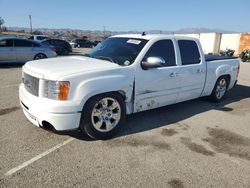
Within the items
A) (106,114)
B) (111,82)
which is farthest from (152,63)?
(106,114)

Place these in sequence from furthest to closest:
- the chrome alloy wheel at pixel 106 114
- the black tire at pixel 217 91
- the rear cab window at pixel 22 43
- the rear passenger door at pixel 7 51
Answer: the rear cab window at pixel 22 43 → the rear passenger door at pixel 7 51 → the black tire at pixel 217 91 → the chrome alloy wheel at pixel 106 114

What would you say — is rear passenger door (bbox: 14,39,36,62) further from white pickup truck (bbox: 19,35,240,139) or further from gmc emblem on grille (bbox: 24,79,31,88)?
gmc emblem on grille (bbox: 24,79,31,88)

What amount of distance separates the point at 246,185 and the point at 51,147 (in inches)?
112

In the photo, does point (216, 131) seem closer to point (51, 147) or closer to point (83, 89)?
point (83, 89)

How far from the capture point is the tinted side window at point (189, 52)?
18.7 feet

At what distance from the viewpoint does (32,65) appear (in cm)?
454

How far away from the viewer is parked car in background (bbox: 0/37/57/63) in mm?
12352

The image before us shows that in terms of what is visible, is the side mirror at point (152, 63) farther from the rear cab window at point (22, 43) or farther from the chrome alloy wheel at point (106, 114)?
the rear cab window at point (22, 43)

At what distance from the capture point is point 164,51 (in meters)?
5.32

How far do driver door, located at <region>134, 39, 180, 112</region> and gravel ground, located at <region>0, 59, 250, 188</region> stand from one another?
48 cm

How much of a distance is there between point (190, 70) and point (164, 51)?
0.87 metres

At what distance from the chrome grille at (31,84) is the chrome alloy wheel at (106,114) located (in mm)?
975

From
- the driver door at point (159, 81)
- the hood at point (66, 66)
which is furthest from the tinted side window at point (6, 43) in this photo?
the driver door at point (159, 81)

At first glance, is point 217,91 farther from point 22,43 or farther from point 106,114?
point 22,43
